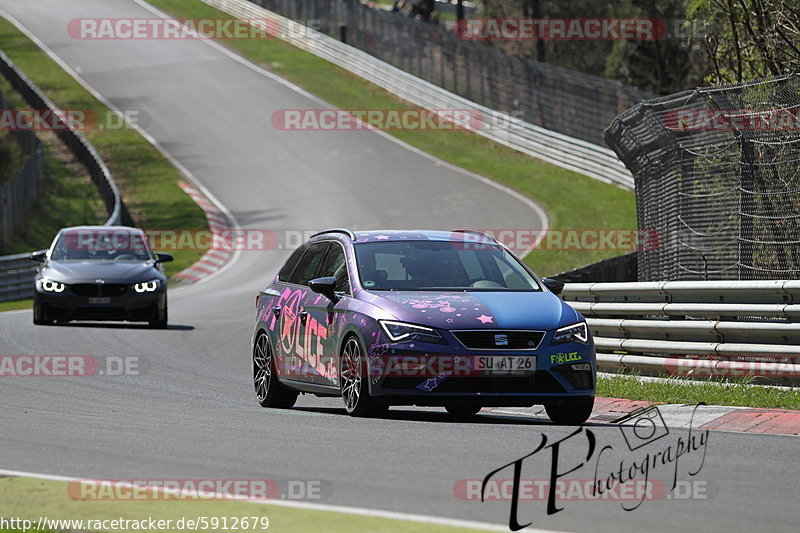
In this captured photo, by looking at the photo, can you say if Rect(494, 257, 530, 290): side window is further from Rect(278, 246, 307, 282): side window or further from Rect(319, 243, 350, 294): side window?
Rect(278, 246, 307, 282): side window

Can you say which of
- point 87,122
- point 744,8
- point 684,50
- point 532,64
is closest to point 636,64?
point 684,50

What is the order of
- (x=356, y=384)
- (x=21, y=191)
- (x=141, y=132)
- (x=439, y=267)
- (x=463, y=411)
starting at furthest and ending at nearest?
1. (x=141, y=132)
2. (x=21, y=191)
3. (x=463, y=411)
4. (x=439, y=267)
5. (x=356, y=384)

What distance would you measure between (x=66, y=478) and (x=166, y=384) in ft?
21.5

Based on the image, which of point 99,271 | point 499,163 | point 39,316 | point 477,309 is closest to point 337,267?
point 477,309

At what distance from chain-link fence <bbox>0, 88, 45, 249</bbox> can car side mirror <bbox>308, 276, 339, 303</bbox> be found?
86.5 ft

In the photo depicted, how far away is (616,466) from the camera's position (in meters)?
8.30

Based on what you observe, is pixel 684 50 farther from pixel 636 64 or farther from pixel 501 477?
pixel 501 477

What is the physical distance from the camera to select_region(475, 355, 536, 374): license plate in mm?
10484

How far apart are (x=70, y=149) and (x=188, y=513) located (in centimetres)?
4387

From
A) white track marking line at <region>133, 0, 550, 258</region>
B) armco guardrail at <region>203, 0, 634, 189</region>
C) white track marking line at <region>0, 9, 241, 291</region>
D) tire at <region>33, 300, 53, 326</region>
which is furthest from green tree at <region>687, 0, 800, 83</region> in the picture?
armco guardrail at <region>203, 0, 634, 189</region>

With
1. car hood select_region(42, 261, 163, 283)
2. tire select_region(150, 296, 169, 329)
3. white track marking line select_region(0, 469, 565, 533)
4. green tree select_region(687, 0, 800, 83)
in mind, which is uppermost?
green tree select_region(687, 0, 800, 83)

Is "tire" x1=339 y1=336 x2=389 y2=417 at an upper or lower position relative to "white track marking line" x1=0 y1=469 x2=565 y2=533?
lower

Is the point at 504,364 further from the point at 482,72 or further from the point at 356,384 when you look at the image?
the point at 482,72

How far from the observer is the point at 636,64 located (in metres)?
67.6
